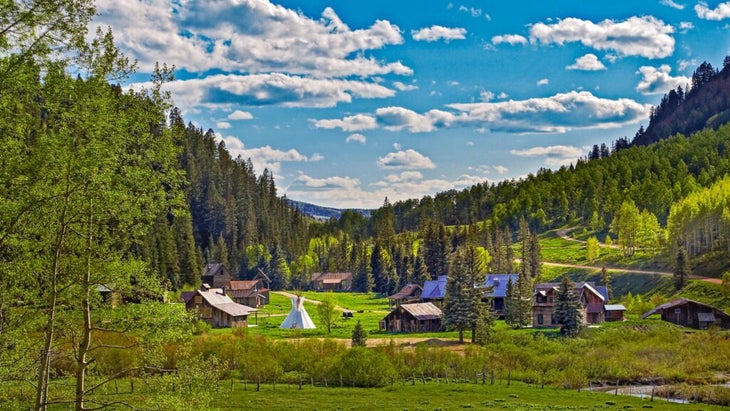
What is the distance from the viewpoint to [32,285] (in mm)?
16531

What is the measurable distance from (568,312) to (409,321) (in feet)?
62.8

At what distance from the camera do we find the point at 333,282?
15238cm

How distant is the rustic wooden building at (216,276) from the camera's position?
390 ft

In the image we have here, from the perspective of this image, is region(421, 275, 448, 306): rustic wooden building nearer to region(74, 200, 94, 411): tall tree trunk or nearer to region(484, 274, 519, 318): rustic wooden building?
region(484, 274, 519, 318): rustic wooden building

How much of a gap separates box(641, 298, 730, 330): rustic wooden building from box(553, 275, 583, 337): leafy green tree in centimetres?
1367

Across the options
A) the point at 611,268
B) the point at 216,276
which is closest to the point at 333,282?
the point at 216,276

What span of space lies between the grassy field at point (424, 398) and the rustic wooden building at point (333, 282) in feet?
349

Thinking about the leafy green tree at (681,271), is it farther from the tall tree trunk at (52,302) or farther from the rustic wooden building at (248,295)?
the tall tree trunk at (52,302)

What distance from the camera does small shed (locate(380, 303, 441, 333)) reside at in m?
77.8

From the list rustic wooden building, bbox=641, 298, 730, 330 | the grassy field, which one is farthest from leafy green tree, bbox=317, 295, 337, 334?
rustic wooden building, bbox=641, 298, 730, 330

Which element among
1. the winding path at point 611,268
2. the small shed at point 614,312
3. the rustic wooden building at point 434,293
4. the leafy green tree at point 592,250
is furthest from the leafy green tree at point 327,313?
the leafy green tree at point 592,250

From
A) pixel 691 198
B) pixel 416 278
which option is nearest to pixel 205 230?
pixel 416 278

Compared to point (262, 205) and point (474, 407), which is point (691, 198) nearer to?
point (474, 407)

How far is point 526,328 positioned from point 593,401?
3589 centimetres
